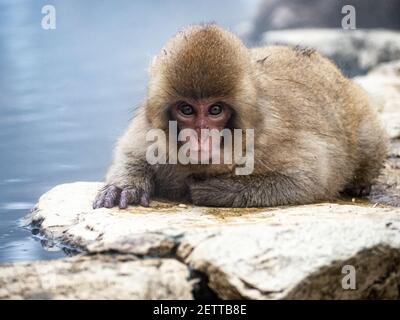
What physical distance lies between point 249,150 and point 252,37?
11.7 meters

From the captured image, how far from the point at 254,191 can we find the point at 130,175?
1.04 m

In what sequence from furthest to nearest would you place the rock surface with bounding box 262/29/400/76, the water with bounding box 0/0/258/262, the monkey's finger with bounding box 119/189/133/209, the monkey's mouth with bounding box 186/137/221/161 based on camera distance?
the rock surface with bounding box 262/29/400/76 < the water with bounding box 0/0/258/262 < the monkey's finger with bounding box 119/189/133/209 < the monkey's mouth with bounding box 186/137/221/161

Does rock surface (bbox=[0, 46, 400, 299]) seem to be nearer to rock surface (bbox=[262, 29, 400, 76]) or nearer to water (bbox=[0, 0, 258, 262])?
water (bbox=[0, 0, 258, 262])

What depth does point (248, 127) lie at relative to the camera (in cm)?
607

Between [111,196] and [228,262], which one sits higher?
[111,196]

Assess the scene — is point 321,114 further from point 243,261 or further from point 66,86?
point 66,86

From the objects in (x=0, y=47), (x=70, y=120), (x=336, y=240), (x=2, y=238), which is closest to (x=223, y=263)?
(x=336, y=240)

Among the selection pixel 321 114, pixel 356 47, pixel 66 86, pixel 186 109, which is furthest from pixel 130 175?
pixel 356 47

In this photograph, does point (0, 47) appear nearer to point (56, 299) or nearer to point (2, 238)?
point (2, 238)

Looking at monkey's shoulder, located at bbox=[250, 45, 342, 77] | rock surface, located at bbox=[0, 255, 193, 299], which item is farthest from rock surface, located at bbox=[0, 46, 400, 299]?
monkey's shoulder, located at bbox=[250, 45, 342, 77]

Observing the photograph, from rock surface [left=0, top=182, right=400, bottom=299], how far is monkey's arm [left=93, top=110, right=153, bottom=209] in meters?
1.02

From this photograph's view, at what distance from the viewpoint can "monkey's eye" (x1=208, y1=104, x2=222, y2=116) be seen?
5.83m

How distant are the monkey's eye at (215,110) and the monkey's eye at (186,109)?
14cm

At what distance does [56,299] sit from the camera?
4.07 metres
